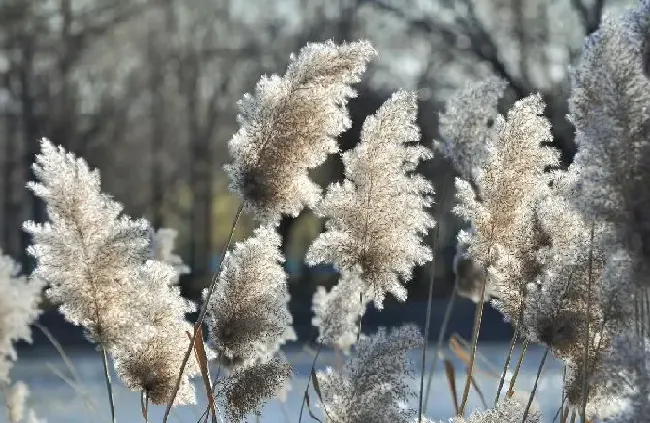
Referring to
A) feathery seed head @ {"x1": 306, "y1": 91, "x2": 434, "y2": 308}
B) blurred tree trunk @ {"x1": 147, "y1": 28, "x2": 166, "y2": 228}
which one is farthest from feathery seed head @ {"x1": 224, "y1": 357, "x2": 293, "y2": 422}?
blurred tree trunk @ {"x1": 147, "y1": 28, "x2": 166, "y2": 228}

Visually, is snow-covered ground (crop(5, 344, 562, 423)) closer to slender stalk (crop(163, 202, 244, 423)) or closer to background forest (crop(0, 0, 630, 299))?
background forest (crop(0, 0, 630, 299))

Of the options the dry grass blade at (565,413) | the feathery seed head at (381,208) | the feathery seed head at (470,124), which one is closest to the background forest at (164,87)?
the feathery seed head at (470,124)

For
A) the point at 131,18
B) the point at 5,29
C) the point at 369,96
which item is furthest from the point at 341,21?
the point at 5,29

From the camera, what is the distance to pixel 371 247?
177 cm

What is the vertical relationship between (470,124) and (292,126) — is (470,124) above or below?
above

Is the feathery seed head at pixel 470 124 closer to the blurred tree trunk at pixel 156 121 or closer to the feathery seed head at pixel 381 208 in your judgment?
the feathery seed head at pixel 381 208

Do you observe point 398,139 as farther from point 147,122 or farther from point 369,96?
point 147,122

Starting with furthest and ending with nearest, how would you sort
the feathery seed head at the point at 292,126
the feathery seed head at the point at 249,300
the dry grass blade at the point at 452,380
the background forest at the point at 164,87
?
the background forest at the point at 164,87, the dry grass blade at the point at 452,380, the feathery seed head at the point at 249,300, the feathery seed head at the point at 292,126

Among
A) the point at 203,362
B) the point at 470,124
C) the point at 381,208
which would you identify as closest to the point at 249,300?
the point at 203,362

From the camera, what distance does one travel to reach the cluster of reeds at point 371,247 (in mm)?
1328

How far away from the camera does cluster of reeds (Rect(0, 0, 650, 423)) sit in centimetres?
133

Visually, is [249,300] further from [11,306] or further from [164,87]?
[164,87]

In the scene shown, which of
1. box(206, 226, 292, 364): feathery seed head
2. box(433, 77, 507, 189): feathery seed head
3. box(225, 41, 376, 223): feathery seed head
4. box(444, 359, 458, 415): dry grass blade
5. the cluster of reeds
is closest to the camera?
the cluster of reeds

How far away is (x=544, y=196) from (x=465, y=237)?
0.18 metres
